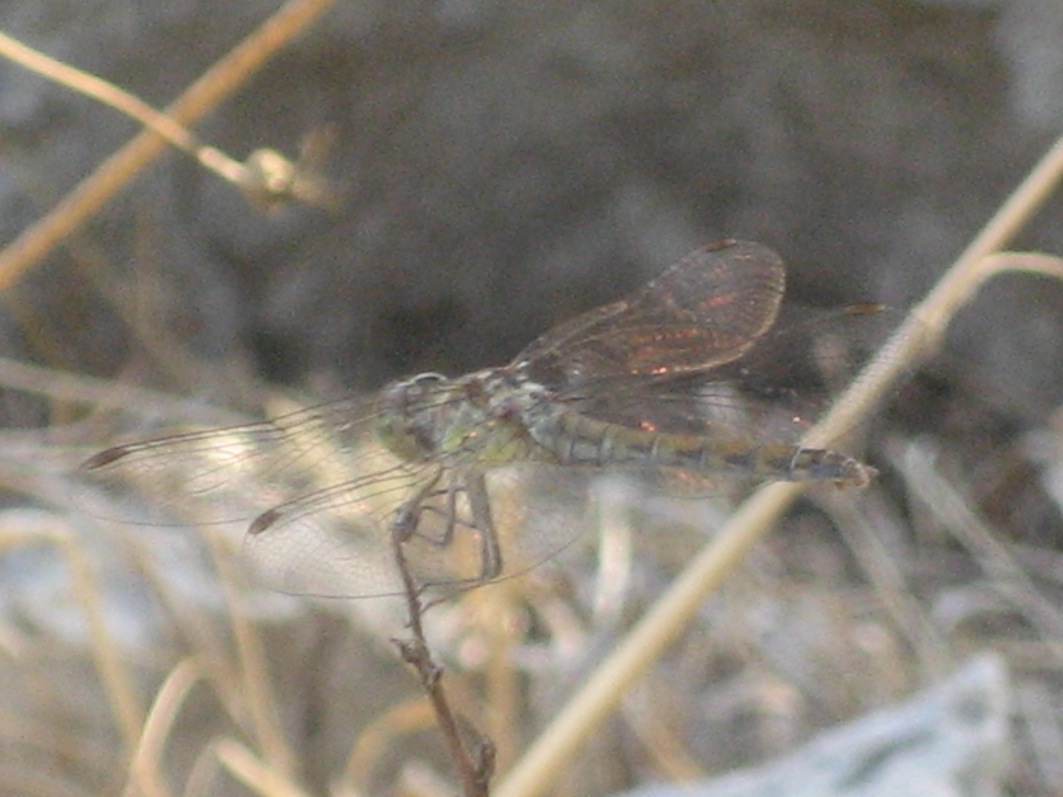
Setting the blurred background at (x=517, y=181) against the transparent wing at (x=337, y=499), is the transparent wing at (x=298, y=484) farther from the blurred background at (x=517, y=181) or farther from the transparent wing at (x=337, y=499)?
the blurred background at (x=517, y=181)

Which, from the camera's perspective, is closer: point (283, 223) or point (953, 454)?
point (953, 454)

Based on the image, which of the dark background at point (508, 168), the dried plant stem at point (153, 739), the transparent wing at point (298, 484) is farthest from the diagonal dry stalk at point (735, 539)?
the dark background at point (508, 168)

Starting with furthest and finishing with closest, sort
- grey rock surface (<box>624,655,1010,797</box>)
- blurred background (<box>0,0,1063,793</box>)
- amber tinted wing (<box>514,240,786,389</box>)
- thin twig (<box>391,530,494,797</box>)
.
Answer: blurred background (<box>0,0,1063,793</box>)
grey rock surface (<box>624,655,1010,797</box>)
amber tinted wing (<box>514,240,786,389</box>)
thin twig (<box>391,530,494,797</box>)

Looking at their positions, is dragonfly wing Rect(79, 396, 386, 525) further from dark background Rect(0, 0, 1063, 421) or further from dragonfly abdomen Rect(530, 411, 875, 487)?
dark background Rect(0, 0, 1063, 421)

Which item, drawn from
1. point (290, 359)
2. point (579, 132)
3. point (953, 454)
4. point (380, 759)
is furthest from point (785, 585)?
point (290, 359)

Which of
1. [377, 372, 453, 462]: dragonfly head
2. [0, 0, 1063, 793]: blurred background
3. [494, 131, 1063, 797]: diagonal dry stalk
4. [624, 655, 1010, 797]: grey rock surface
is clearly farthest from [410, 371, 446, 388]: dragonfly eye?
[0, 0, 1063, 793]: blurred background

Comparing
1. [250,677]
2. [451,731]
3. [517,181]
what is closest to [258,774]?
[250,677]

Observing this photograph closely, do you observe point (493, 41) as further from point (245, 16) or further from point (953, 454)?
point (953, 454)
